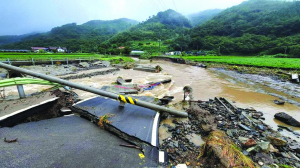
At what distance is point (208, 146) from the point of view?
2.91m

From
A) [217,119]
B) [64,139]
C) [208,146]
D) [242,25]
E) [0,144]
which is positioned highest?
[242,25]

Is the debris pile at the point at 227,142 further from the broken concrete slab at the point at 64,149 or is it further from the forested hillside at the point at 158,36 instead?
the forested hillside at the point at 158,36

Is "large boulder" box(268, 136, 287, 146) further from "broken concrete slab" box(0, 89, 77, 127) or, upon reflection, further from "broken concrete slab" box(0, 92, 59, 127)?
"broken concrete slab" box(0, 92, 59, 127)

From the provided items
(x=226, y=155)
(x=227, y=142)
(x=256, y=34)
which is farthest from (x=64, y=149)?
(x=256, y=34)

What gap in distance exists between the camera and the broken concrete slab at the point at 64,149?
86.9 inches

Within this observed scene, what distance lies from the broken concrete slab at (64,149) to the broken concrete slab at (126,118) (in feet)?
0.90

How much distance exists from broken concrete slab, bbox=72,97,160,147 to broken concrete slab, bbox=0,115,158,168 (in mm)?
275

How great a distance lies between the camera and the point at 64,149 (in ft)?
8.39

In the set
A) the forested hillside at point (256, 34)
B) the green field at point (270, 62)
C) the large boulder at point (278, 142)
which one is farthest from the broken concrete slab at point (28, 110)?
the forested hillside at point (256, 34)

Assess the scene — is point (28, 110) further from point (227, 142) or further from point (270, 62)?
point (270, 62)

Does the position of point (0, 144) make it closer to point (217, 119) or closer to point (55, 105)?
point (55, 105)

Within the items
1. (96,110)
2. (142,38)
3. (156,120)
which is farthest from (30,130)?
(142,38)

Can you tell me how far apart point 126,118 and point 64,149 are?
67.2 inches

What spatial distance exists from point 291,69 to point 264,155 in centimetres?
2546
